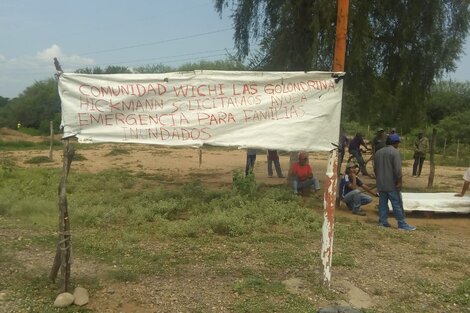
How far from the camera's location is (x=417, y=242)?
7.43 meters

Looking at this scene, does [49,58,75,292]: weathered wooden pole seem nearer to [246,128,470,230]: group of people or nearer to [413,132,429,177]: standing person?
[246,128,470,230]: group of people

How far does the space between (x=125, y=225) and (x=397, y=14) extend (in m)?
8.20

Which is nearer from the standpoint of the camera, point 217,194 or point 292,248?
point 292,248

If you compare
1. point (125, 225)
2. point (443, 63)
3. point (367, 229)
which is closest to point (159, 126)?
point (125, 225)

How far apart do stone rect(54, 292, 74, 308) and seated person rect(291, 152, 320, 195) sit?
705 centimetres

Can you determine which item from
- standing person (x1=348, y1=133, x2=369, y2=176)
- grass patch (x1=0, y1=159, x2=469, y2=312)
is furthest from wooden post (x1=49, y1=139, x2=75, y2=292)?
standing person (x1=348, y1=133, x2=369, y2=176)

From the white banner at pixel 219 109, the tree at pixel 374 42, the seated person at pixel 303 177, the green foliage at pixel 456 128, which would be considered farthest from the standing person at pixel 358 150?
the green foliage at pixel 456 128

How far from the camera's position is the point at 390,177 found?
27.5 feet

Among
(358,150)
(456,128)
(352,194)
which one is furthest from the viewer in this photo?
(456,128)

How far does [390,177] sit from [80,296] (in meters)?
5.57

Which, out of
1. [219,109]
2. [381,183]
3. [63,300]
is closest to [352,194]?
[381,183]

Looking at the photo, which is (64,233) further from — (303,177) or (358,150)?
(358,150)

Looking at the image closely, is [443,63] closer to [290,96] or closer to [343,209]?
[343,209]

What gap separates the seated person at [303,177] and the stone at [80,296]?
6.87 metres
